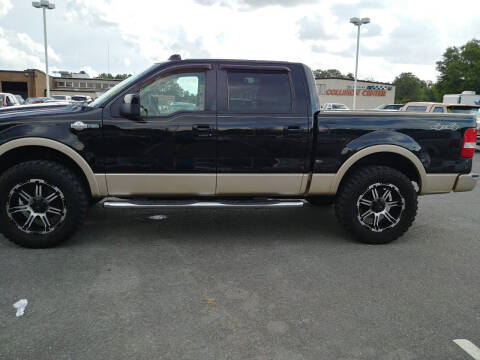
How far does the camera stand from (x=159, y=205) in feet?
14.5

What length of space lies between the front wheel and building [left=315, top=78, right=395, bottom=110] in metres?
50.3

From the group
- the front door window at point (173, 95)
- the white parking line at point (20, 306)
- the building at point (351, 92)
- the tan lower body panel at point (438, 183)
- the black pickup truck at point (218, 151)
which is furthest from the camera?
the building at point (351, 92)

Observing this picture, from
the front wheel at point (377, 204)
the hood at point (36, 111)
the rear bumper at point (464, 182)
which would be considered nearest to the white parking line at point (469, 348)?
the front wheel at point (377, 204)

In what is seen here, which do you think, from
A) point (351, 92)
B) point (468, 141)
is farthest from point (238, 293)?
point (351, 92)

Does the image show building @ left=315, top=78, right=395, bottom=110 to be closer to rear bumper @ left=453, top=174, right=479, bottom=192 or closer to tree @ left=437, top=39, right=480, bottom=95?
tree @ left=437, top=39, right=480, bottom=95

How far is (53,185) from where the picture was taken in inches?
171

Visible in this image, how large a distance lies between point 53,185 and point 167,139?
4.14ft

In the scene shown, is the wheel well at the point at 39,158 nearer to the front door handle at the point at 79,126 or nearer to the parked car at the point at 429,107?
the front door handle at the point at 79,126

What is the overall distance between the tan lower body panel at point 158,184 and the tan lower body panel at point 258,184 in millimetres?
132

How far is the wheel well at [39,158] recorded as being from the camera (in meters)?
4.50

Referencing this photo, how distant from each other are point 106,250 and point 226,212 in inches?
81.1

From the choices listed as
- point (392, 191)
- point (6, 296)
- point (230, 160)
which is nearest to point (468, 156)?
point (392, 191)

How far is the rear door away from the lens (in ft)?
14.8

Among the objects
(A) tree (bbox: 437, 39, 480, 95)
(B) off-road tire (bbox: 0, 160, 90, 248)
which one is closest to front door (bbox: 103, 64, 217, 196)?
(B) off-road tire (bbox: 0, 160, 90, 248)
